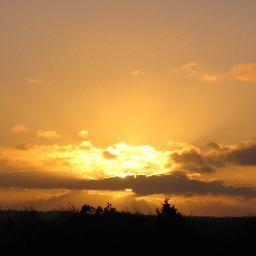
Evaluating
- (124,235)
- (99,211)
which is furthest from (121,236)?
(99,211)

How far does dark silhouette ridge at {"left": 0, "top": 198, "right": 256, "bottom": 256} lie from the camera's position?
36.9 metres

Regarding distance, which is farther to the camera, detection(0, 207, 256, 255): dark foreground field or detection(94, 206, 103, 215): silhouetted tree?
detection(94, 206, 103, 215): silhouetted tree

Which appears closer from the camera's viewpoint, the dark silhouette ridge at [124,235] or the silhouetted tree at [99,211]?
the dark silhouette ridge at [124,235]

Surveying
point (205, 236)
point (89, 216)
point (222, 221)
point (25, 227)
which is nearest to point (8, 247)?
point (25, 227)

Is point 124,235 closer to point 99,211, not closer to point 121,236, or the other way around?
point 121,236

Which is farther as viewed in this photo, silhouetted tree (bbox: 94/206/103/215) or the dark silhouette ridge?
silhouetted tree (bbox: 94/206/103/215)

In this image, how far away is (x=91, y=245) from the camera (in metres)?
37.3

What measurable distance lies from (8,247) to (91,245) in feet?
16.0

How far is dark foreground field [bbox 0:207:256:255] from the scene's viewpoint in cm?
3684

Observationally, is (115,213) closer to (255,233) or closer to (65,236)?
(65,236)

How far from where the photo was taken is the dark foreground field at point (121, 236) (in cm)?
3684

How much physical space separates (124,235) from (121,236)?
21cm

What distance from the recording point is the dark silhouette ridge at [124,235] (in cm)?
3688

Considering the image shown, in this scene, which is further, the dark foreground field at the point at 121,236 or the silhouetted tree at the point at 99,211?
the silhouetted tree at the point at 99,211
